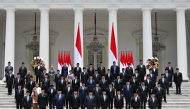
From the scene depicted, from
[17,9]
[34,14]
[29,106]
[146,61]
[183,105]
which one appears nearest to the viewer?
[29,106]

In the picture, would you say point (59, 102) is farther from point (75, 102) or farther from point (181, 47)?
point (181, 47)

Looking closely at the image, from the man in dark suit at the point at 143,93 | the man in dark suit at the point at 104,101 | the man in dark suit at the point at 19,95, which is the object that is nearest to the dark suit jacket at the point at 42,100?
the man in dark suit at the point at 19,95

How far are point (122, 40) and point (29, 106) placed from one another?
58.3ft

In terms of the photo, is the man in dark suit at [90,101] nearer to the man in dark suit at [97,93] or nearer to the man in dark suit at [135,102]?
the man in dark suit at [97,93]

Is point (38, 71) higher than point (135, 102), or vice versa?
point (38, 71)

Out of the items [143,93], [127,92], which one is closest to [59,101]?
[127,92]

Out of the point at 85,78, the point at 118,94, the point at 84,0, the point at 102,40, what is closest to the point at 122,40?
the point at 102,40

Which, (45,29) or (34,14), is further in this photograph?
(34,14)

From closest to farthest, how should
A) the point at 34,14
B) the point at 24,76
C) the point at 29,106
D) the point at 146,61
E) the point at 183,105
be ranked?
the point at 29,106 < the point at 183,105 < the point at 24,76 < the point at 146,61 < the point at 34,14

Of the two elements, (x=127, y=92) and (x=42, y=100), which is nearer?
(x=42, y=100)

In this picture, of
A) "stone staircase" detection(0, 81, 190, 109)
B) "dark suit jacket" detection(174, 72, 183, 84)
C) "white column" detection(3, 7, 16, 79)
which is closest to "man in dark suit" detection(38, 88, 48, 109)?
"stone staircase" detection(0, 81, 190, 109)

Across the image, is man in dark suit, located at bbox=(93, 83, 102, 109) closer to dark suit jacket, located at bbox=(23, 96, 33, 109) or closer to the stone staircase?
dark suit jacket, located at bbox=(23, 96, 33, 109)

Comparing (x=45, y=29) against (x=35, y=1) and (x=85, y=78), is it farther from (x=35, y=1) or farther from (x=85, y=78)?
(x=85, y=78)

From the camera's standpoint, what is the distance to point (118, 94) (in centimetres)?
1719
